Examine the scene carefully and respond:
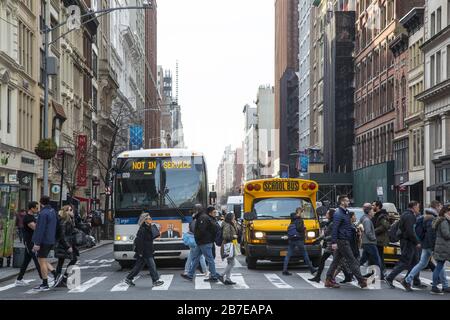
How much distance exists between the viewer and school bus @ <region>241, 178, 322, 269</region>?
2714 centimetres

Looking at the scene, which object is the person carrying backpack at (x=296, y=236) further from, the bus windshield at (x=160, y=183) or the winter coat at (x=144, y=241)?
the winter coat at (x=144, y=241)

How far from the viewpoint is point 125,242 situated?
27484 millimetres

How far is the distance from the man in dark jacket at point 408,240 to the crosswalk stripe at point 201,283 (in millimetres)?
4111

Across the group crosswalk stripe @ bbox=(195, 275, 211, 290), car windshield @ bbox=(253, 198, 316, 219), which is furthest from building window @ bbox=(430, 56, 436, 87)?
crosswalk stripe @ bbox=(195, 275, 211, 290)

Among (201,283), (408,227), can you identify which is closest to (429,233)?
(408,227)

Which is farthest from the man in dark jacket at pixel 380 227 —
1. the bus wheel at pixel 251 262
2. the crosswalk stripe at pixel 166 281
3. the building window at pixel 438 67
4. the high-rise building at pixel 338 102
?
the high-rise building at pixel 338 102

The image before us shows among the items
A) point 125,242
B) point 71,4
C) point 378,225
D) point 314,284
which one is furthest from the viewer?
point 71,4

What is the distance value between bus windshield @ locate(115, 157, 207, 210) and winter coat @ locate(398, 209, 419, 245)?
8.27 m

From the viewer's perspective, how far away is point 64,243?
70.9 feet

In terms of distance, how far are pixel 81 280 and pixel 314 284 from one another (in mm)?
6244

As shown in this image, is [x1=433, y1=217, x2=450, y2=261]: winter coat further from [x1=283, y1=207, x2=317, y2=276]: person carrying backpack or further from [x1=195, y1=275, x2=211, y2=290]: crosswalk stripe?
[x1=283, y1=207, x2=317, y2=276]: person carrying backpack

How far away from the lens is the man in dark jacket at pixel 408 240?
20.7m
